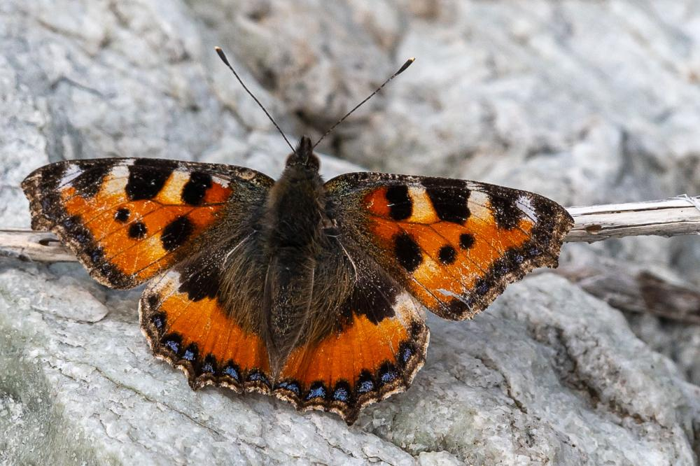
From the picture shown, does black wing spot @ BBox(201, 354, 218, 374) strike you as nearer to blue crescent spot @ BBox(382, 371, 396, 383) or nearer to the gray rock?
the gray rock

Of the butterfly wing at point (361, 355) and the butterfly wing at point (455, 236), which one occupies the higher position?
the butterfly wing at point (455, 236)

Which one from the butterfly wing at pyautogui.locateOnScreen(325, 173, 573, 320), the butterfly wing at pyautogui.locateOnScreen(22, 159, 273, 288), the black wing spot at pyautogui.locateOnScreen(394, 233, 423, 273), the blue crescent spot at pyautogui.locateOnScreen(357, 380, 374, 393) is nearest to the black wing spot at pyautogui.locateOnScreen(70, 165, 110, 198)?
the butterfly wing at pyautogui.locateOnScreen(22, 159, 273, 288)

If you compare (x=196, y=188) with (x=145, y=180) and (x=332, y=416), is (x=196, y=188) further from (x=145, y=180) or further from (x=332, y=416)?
(x=332, y=416)


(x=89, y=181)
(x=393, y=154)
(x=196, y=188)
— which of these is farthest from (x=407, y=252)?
(x=393, y=154)

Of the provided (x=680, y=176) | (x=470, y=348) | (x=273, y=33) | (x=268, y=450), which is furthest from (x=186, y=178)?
(x=680, y=176)

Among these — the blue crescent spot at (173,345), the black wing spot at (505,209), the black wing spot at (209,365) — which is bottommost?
the blue crescent spot at (173,345)

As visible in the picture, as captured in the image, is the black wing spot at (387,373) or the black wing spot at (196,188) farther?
the black wing spot at (196,188)

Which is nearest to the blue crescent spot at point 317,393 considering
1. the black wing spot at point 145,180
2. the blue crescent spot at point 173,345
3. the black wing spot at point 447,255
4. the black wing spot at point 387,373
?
the black wing spot at point 387,373

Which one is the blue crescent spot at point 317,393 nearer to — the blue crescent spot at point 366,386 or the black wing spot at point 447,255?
the blue crescent spot at point 366,386
